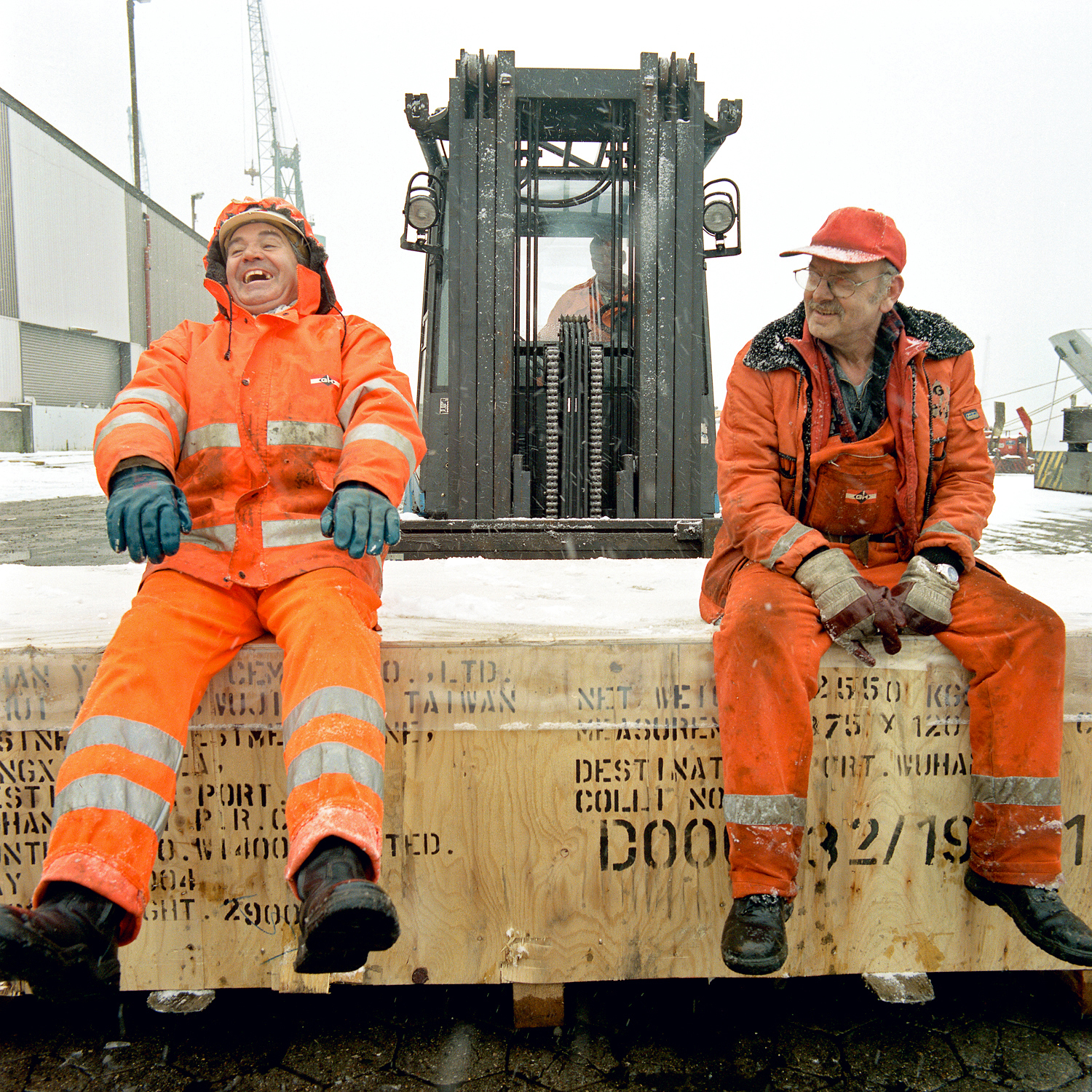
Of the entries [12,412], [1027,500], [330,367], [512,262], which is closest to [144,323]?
[12,412]

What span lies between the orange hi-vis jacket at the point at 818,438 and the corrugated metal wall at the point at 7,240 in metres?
26.7

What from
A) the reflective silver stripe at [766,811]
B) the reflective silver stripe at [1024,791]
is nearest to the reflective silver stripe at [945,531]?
the reflective silver stripe at [1024,791]

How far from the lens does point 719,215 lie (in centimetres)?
531

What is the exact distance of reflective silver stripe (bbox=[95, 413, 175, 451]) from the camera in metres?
2.23

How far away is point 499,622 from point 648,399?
302 cm

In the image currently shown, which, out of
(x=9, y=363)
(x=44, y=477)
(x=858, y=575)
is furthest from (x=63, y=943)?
(x=9, y=363)

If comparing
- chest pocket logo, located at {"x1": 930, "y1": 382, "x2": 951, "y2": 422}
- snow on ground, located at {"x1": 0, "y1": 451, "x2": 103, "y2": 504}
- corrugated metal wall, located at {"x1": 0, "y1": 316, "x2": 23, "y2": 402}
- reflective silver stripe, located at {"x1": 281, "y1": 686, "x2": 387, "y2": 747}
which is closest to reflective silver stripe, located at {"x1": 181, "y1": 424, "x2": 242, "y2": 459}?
reflective silver stripe, located at {"x1": 281, "y1": 686, "x2": 387, "y2": 747}

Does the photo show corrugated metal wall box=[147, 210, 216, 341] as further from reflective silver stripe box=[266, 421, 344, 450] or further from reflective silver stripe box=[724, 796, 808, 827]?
reflective silver stripe box=[724, 796, 808, 827]

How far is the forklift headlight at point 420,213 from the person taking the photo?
524cm

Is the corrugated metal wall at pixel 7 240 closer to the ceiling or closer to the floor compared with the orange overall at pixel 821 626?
closer to the ceiling

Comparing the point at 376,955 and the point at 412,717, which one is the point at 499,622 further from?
the point at 376,955

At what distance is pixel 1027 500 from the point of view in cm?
1484

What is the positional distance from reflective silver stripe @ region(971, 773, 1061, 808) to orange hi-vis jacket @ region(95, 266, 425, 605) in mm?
1595

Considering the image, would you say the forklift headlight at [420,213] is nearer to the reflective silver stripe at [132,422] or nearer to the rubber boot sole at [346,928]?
the reflective silver stripe at [132,422]
